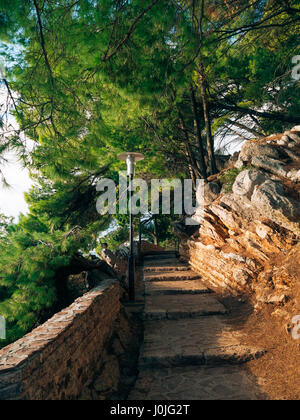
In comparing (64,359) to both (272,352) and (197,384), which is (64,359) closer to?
(197,384)

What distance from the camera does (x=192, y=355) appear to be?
12.4 ft

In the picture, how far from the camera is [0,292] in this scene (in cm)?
559

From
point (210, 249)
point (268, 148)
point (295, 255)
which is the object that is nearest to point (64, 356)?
point (295, 255)

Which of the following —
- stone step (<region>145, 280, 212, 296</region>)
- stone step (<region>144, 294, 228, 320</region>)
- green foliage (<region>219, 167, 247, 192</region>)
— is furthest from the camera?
green foliage (<region>219, 167, 247, 192</region>)

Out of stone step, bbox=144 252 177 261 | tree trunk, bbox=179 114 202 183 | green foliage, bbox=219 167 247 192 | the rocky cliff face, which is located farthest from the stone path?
stone step, bbox=144 252 177 261

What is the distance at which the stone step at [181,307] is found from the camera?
5590 mm

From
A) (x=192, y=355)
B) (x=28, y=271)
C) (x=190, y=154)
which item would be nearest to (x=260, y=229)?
(x=192, y=355)

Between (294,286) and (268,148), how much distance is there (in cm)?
416

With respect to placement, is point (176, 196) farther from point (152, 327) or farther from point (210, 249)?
point (152, 327)

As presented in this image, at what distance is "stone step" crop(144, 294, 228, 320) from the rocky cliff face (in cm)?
60

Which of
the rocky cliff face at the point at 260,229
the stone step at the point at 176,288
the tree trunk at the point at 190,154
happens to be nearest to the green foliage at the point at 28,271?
the stone step at the point at 176,288

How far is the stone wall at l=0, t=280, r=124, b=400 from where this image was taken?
6.40 feet

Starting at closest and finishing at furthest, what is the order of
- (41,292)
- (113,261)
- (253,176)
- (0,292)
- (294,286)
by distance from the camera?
(294,286) < (41,292) < (0,292) < (253,176) < (113,261)

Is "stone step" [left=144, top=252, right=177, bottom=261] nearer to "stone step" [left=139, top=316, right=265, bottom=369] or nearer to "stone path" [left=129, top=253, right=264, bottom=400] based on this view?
"stone path" [left=129, top=253, right=264, bottom=400]
